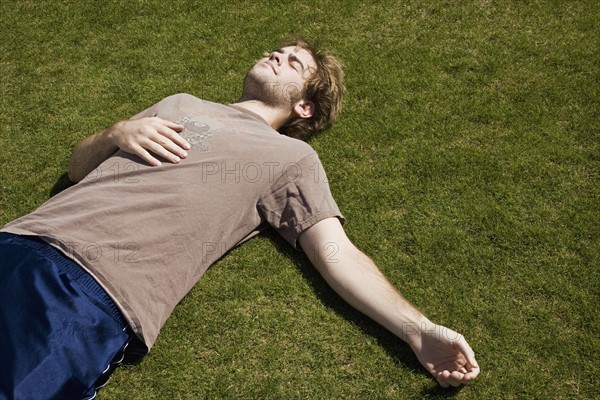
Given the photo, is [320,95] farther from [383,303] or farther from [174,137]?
[383,303]

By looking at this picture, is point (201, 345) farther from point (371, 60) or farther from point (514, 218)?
point (371, 60)

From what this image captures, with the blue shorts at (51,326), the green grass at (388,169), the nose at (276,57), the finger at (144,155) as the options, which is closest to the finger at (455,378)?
the green grass at (388,169)

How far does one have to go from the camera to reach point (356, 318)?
3.65m

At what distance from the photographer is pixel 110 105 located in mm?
4902

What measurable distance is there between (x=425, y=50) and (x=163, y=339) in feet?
11.3

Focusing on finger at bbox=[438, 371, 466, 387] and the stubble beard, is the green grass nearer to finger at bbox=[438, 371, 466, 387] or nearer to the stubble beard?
finger at bbox=[438, 371, 466, 387]

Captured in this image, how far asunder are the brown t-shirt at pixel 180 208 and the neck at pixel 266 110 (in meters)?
0.16

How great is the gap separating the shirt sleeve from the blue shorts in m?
1.14

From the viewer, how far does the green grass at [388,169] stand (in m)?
3.49

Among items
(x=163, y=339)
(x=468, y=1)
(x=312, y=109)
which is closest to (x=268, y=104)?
(x=312, y=109)

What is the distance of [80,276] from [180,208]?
68 cm

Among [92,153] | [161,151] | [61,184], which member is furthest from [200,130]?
[61,184]

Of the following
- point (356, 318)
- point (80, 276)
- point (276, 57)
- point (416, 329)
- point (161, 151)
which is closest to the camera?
point (80, 276)

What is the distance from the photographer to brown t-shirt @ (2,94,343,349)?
10.5 feet
